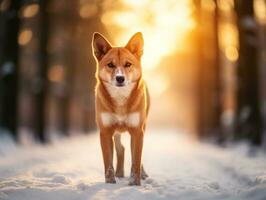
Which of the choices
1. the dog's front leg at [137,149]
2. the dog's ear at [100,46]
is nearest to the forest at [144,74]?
the dog's front leg at [137,149]

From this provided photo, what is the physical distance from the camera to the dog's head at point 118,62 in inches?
299

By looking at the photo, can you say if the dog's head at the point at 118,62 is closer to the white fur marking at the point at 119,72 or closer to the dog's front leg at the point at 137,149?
the white fur marking at the point at 119,72

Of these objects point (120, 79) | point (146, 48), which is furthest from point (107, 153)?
point (146, 48)

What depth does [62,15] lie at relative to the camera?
2814cm

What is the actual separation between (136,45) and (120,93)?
90cm

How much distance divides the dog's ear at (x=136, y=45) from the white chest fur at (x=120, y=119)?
3.46 feet

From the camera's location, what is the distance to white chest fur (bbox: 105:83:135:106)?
25.4 ft

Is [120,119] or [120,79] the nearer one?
[120,79]

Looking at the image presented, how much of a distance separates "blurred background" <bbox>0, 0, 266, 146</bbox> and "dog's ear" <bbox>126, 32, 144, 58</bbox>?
870 cm

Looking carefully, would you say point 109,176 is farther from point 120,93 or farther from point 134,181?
point 120,93

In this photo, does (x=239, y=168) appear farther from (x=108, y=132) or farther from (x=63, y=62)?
(x=63, y=62)

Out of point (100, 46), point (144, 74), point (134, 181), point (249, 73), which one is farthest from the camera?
point (144, 74)

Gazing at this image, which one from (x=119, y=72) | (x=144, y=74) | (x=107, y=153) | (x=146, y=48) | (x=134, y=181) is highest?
(x=146, y=48)

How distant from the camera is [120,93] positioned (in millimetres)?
7758
